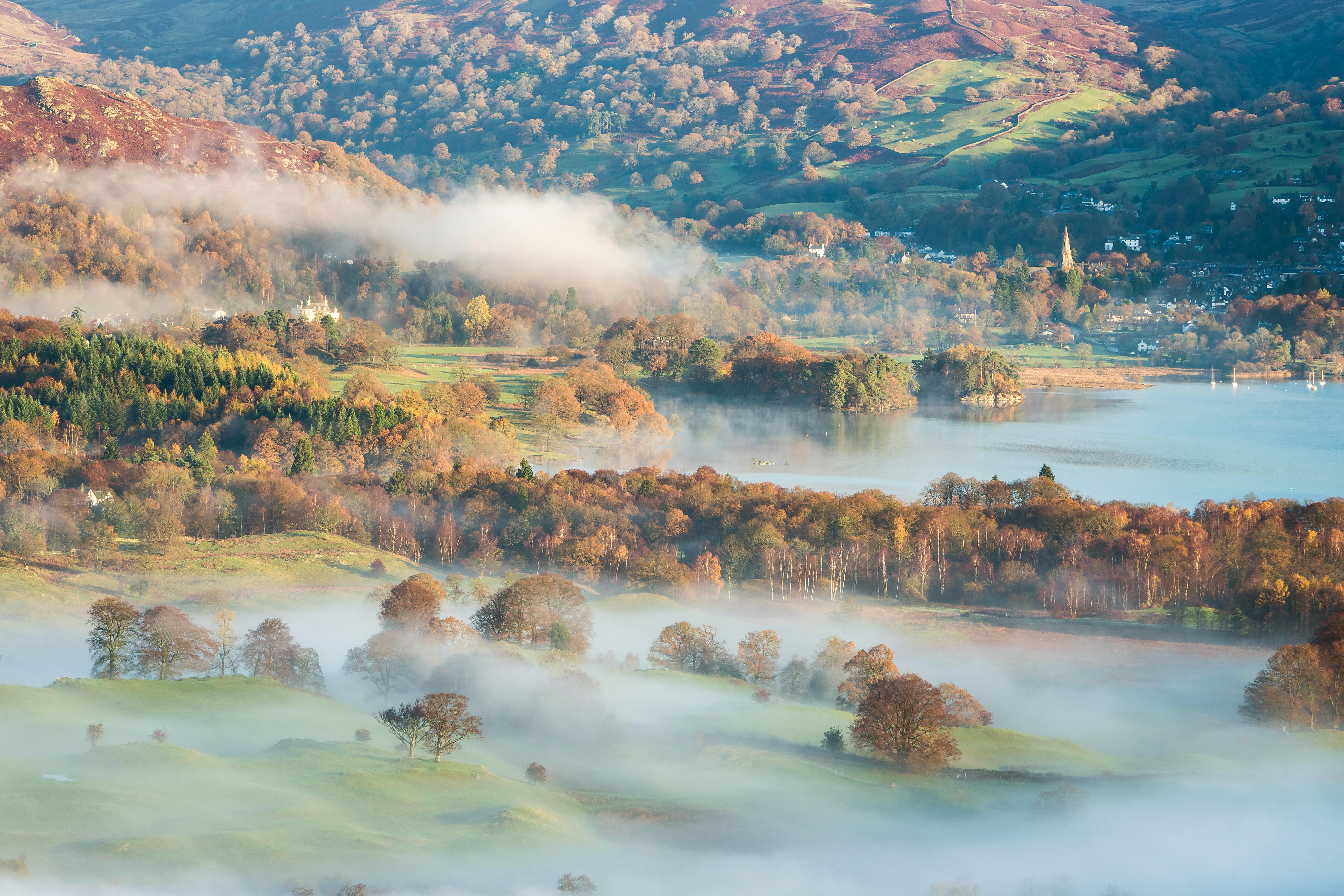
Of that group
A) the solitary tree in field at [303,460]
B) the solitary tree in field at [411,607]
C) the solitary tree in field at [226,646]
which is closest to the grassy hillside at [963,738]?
the solitary tree in field at [411,607]

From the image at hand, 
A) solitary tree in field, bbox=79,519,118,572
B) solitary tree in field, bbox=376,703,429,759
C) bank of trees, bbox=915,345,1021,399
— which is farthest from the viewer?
bank of trees, bbox=915,345,1021,399

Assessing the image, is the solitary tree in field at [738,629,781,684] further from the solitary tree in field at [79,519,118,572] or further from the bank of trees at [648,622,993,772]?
→ the solitary tree in field at [79,519,118,572]

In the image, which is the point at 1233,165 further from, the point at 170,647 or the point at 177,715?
the point at 177,715

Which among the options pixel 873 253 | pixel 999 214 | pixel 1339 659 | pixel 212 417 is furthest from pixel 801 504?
pixel 999 214

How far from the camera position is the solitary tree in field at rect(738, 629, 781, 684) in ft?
121

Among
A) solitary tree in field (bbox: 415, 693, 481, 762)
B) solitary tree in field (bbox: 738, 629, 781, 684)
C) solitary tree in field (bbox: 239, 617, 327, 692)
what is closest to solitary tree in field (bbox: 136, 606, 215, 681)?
solitary tree in field (bbox: 239, 617, 327, 692)

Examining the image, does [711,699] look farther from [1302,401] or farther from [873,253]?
[873,253]

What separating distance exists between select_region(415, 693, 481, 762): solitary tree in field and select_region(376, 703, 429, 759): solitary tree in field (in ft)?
0.31

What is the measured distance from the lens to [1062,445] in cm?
8375

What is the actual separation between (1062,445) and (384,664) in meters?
59.5

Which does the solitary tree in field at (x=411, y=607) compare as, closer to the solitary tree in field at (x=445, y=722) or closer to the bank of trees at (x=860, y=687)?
the bank of trees at (x=860, y=687)

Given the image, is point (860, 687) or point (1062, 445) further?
point (1062, 445)

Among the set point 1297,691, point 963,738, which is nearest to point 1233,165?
point 1297,691

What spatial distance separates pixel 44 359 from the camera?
77.1 metres
